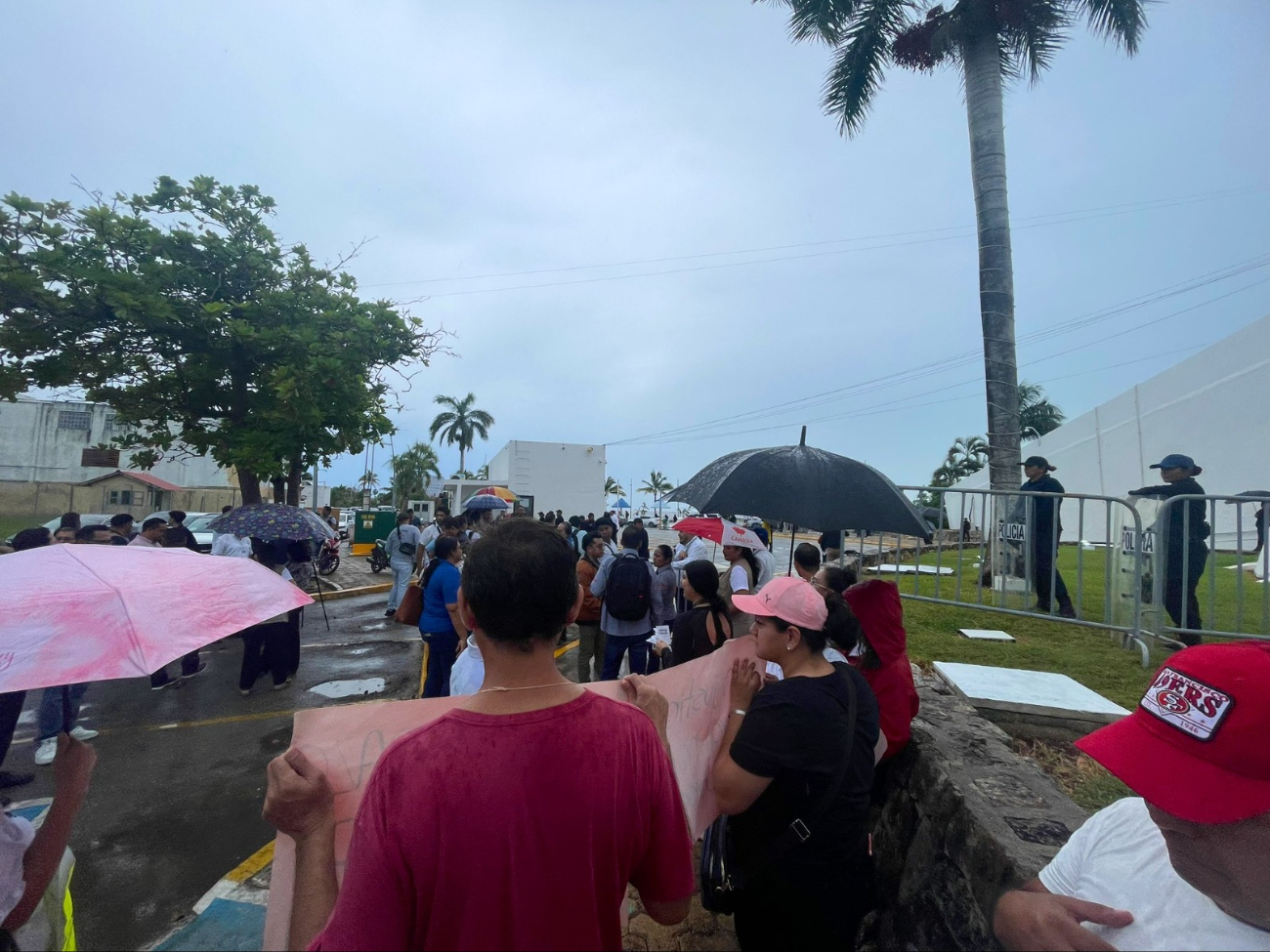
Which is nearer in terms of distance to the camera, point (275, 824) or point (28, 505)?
point (275, 824)

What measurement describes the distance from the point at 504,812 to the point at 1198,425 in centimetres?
2486

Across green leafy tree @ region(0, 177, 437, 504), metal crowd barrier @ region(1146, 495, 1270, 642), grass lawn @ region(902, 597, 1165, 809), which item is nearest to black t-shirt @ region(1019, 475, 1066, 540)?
metal crowd barrier @ region(1146, 495, 1270, 642)

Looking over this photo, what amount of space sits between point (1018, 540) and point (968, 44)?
8.39m

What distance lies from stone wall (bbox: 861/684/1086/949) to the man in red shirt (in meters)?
1.54

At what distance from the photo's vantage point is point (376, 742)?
1674 millimetres

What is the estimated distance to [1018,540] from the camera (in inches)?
211

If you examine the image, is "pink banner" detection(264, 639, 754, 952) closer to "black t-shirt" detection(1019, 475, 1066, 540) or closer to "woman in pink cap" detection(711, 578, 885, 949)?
Result: "woman in pink cap" detection(711, 578, 885, 949)

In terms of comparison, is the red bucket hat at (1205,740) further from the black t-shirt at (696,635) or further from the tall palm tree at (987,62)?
the tall palm tree at (987,62)

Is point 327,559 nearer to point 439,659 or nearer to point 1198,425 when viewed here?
point 439,659

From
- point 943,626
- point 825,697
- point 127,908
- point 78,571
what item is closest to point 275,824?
point 78,571

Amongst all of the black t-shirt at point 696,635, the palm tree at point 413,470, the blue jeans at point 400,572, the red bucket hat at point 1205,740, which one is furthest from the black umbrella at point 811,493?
the palm tree at point 413,470

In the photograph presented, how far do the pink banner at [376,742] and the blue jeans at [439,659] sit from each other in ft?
11.2

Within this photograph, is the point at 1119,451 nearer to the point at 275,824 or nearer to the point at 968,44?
the point at 968,44

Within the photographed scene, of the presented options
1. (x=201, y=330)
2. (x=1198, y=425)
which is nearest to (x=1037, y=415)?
(x=1198, y=425)
